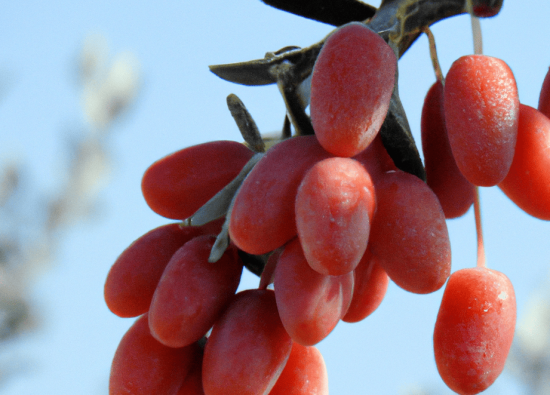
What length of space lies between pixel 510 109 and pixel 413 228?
11cm

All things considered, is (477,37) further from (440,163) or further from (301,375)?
(301,375)

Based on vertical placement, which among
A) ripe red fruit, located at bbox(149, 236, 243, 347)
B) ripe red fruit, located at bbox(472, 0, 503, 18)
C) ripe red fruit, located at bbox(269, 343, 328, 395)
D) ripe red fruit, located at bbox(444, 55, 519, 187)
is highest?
ripe red fruit, located at bbox(472, 0, 503, 18)

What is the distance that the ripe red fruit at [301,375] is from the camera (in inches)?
19.5

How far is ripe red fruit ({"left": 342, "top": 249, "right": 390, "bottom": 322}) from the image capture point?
19.5 inches

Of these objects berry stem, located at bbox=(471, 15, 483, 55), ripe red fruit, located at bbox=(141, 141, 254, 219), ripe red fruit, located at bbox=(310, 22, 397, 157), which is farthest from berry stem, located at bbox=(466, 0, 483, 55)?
ripe red fruit, located at bbox=(141, 141, 254, 219)

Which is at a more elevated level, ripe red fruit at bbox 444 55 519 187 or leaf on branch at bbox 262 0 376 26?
leaf on branch at bbox 262 0 376 26

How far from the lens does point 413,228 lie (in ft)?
1.36

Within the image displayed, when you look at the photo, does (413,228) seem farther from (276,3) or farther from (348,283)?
(276,3)

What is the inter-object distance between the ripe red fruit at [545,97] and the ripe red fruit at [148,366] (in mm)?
341

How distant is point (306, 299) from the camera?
414 millimetres

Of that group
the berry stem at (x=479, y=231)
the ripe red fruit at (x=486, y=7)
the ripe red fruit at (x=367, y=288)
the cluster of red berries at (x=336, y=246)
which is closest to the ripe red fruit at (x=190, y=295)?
the cluster of red berries at (x=336, y=246)

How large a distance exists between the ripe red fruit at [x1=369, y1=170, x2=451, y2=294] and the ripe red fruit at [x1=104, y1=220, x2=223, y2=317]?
185mm

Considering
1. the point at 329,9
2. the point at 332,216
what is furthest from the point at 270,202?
the point at 329,9

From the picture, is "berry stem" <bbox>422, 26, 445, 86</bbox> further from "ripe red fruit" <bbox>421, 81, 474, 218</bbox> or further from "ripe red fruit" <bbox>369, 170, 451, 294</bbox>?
"ripe red fruit" <bbox>369, 170, 451, 294</bbox>
